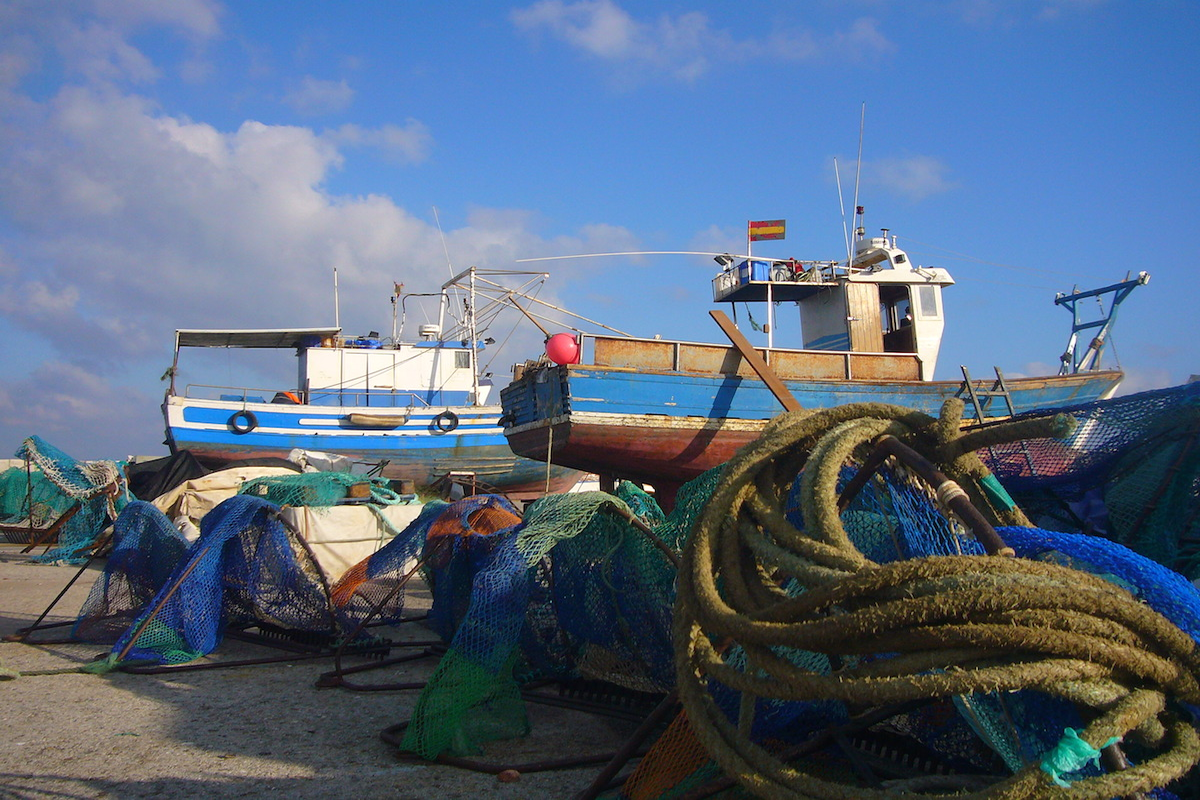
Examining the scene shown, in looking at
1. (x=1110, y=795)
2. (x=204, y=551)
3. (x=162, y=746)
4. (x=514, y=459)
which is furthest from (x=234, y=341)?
(x=1110, y=795)

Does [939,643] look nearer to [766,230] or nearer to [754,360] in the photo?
[754,360]

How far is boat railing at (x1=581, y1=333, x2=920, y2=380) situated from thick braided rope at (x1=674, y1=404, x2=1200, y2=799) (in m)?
8.78

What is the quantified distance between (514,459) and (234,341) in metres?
8.15

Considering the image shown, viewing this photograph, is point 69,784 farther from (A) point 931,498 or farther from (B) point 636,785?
(A) point 931,498

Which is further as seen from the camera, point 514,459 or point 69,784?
point 514,459

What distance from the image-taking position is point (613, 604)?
398 centimetres

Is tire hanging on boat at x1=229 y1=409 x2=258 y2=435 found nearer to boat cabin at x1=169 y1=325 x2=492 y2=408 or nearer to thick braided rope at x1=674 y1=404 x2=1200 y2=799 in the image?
boat cabin at x1=169 y1=325 x2=492 y2=408

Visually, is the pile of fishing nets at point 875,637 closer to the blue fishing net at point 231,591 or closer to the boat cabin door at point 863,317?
the blue fishing net at point 231,591

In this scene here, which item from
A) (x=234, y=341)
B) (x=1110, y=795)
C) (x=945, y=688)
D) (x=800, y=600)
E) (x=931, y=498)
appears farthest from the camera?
(x=234, y=341)

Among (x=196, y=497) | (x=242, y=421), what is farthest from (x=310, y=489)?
(x=242, y=421)

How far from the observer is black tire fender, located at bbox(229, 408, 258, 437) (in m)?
19.5

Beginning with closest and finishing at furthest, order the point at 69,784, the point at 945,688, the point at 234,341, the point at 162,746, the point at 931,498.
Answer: the point at 945,688 < the point at 931,498 < the point at 69,784 < the point at 162,746 < the point at 234,341

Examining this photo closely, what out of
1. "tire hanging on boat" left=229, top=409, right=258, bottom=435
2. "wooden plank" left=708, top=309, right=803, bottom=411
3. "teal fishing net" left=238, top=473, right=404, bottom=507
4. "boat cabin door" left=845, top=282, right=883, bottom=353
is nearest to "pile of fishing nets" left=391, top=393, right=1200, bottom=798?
"teal fishing net" left=238, top=473, right=404, bottom=507

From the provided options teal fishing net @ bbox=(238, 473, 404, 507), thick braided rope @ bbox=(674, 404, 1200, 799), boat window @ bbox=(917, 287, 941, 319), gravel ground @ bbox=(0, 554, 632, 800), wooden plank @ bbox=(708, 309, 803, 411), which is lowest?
gravel ground @ bbox=(0, 554, 632, 800)
